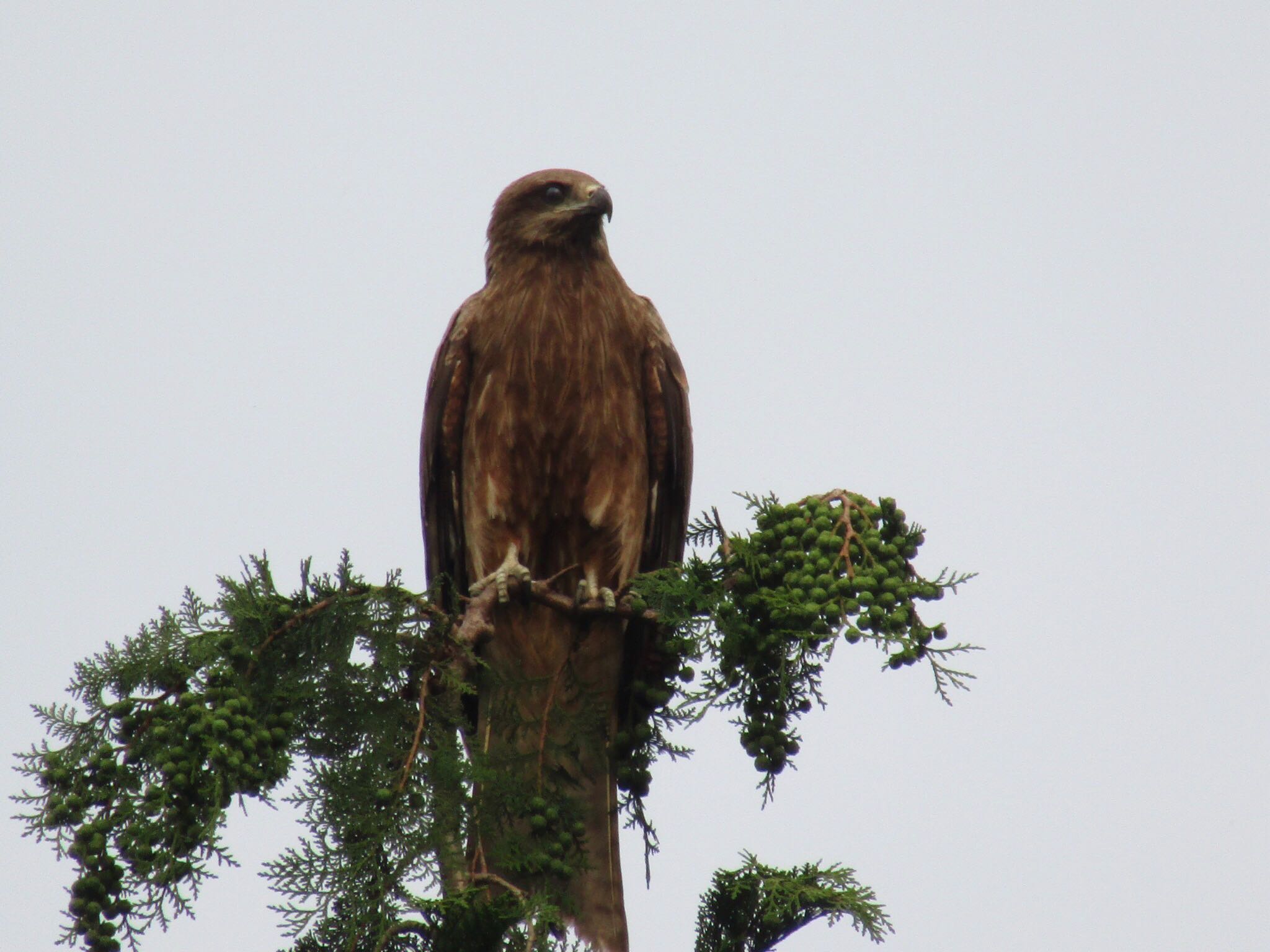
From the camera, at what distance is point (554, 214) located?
19.2ft

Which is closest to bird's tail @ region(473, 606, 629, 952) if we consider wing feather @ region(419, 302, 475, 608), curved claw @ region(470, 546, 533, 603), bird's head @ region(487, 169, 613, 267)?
curved claw @ region(470, 546, 533, 603)

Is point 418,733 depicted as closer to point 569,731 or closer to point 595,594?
point 569,731

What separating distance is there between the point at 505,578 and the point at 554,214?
5.86ft

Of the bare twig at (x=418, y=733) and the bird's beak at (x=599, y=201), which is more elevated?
the bird's beak at (x=599, y=201)

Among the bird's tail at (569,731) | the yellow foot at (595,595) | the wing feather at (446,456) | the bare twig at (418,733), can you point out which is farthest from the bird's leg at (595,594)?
the bare twig at (418,733)

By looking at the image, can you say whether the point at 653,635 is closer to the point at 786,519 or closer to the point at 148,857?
the point at 786,519

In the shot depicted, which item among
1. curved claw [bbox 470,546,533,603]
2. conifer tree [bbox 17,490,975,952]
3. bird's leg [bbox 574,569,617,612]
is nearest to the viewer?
conifer tree [bbox 17,490,975,952]

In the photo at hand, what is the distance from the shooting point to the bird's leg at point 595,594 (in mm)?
4859

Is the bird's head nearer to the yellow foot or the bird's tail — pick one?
the yellow foot

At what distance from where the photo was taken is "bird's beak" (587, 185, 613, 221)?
18.9 feet

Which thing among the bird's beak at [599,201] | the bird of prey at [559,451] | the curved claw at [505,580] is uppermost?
the bird's beak at [599,201]

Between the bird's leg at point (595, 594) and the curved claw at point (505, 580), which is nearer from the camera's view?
the curved claw at point (505, 580)

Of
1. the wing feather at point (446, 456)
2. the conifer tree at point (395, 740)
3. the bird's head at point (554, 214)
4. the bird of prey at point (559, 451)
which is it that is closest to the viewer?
the conifer tree at point (395, 740)

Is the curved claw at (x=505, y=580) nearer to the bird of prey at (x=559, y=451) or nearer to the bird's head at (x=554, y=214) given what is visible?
the bird of prey at (x=559, y=451)
